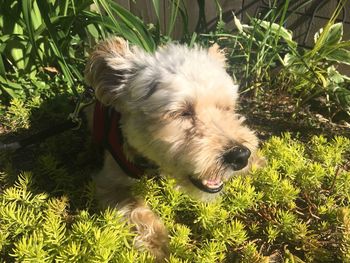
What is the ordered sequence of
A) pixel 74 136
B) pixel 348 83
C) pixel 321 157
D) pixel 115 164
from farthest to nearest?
1. pixel 348 83
2. pixel 74 136
3. pixel 321 157
4. pixel 115 164

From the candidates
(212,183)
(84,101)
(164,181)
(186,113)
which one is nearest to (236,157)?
(212,183)

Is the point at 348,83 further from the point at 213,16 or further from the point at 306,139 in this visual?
the point at 213,16

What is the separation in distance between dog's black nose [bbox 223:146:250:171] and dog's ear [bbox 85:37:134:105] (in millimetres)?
734

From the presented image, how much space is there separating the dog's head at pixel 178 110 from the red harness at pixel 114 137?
0.11m

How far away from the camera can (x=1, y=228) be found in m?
2.08

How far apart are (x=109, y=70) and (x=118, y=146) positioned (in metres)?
0.45

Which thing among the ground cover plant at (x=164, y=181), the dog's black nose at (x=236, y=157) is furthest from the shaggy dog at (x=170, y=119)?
the ground cover plant at (x=164, y=181)

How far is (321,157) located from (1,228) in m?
2.12

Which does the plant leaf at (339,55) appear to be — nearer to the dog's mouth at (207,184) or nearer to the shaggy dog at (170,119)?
the shaggy dog at (170,119)

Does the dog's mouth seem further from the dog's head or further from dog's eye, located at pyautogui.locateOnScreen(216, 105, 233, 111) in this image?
dog's eye, located at pyautogui.locateOnScreen(216, 105, 233, 111)

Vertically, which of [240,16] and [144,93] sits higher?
[144,93]

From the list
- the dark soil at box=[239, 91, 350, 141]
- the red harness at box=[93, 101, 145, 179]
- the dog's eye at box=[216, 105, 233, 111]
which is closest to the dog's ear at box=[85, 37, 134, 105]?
the red harness at box=[93, 101, 145, 179]

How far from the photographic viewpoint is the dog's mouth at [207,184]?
2014 millimetres

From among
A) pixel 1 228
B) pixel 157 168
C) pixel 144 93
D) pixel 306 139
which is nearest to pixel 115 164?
pixel 157 168
